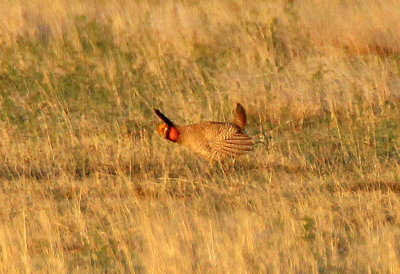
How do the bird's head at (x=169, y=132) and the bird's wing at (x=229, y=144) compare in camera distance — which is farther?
the bird's head at (x=169, y=132)

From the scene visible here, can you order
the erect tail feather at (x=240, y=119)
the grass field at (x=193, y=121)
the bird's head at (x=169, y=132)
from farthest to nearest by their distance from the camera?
the erect tail feather at (x=240, y=119) → the bird's head at (x=169, y=132) → the grass field at (x=193, y=121)

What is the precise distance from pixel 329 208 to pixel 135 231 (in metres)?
1.31

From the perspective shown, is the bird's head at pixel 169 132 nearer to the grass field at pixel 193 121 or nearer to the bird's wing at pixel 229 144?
the grass field at pixel 193 121

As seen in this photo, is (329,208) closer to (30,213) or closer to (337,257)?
(337,257)

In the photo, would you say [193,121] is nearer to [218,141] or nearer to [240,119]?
[240,119]

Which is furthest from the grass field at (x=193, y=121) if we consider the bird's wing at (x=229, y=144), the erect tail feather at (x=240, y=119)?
the erect tail feather at (x=240, y=119)

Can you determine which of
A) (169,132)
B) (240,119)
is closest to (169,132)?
(169,132)

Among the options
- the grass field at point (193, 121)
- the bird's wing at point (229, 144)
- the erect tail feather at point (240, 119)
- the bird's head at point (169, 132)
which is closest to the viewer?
the grass field at point (193, 121)

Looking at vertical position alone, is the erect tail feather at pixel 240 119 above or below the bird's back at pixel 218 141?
above

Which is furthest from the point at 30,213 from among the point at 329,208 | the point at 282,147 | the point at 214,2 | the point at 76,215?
the point at 214,2

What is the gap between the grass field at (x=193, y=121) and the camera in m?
5.43

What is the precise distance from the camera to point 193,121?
887cm

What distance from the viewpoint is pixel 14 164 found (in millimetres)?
7484

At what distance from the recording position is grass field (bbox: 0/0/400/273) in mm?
5434
